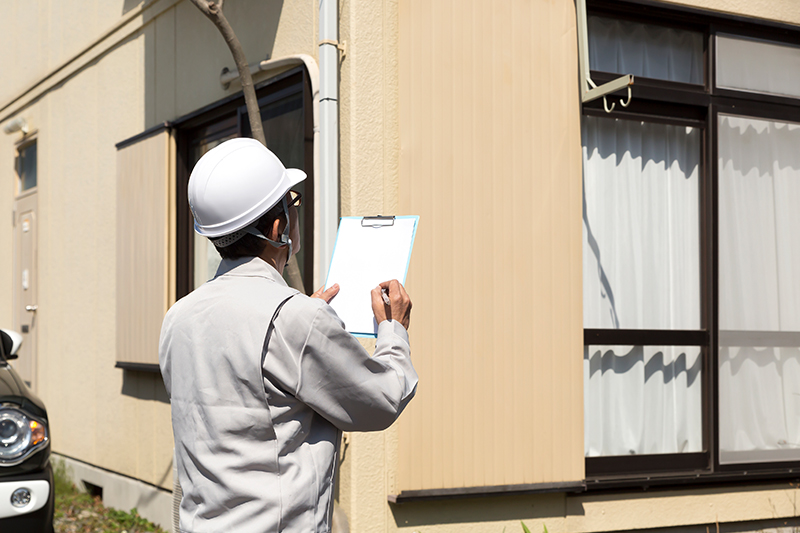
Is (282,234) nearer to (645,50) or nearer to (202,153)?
(645,50)

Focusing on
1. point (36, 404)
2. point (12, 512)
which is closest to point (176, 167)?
point (36, 404)

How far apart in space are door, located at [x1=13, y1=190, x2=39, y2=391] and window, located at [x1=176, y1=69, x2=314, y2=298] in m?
3.40

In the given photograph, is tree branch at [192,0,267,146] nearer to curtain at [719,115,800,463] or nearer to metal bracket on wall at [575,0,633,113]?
metal bracket on wall at [575,0,633,113]

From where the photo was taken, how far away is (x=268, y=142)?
5.29 meters

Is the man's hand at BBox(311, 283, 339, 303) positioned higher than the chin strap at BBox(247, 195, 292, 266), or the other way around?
the chin strap at BBox(247, 195, 292, 266)

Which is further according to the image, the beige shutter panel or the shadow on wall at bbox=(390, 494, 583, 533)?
the beige shutter panel

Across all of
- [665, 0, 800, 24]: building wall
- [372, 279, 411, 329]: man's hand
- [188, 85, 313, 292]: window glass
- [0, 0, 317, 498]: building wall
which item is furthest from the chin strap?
[665, 0, 800, 24]: building wall

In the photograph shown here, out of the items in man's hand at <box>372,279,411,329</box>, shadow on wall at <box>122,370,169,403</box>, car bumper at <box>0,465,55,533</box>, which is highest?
man's hand at <box>372,279,411,329</box>

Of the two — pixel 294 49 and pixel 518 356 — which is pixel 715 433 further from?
pixel 294 49

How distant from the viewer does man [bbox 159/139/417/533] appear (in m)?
1.86

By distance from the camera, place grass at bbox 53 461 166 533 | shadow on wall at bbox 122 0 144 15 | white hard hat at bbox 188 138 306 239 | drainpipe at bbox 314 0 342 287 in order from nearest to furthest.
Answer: white hard hat at bbox 188 138 306 239 → drainpipe at bbox 314 0 342 287 → grass at bbox 53 461 166 533 → shadow on wall at bbox 122 0 144 15

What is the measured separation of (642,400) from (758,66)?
7.59 feet

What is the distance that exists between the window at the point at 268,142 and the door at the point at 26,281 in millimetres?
3395

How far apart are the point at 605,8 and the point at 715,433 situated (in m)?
2.67
